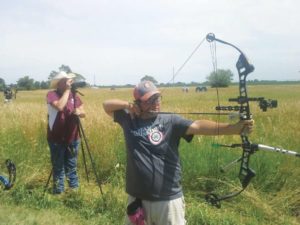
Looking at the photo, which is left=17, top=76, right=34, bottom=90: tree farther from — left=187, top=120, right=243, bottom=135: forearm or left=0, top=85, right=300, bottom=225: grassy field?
left=187, top=120, right=243, bottom=135: forearm

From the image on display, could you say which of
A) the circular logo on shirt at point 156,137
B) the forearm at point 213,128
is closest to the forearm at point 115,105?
the circular logo on shirt at point 156,137

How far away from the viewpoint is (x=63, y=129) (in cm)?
526

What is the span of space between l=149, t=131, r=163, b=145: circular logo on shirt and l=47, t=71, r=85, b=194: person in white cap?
2414 millimetres

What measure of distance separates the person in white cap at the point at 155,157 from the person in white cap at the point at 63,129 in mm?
2311

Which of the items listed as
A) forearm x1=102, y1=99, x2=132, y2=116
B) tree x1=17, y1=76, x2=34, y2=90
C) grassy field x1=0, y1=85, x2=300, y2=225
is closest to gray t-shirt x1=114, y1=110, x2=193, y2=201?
forearm x1=102, y1=99, x2=132, y2=116

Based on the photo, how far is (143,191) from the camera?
2.94m

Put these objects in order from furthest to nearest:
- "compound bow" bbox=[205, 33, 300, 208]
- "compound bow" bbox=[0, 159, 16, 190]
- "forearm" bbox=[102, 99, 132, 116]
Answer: "compound bow" bbox=[0, 159, 16, 190]
"forearm" bbox=[102, 99, 132, 116]
"compound bow" bbox=[205, 33, 300, 208]

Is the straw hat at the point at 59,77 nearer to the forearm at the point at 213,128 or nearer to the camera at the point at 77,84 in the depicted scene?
the camera at the point at 77,84

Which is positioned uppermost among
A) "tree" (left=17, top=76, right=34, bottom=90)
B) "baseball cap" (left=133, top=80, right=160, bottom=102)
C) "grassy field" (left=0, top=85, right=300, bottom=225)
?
"tree" (left=17, top=76, right=34, bottom=90)

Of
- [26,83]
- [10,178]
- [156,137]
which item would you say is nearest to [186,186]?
[10,178]

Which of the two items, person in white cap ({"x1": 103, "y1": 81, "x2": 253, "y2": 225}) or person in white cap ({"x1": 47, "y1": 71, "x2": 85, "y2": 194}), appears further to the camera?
person in white cap ({"x1": 47, "y1": 71, "x2": 85, "y2": 194})

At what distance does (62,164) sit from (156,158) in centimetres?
264

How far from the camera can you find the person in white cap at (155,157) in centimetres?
291

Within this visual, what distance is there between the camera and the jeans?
524cm
